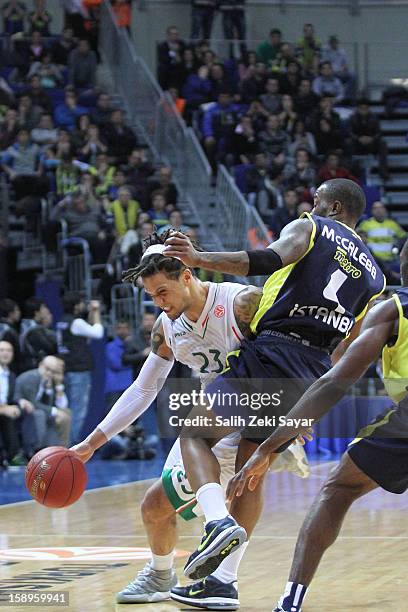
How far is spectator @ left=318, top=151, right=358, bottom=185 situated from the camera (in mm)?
19359

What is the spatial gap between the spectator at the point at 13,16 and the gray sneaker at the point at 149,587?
16403mm

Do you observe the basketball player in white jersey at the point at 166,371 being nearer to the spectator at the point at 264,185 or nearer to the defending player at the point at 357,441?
the defending player at the point at 357,441

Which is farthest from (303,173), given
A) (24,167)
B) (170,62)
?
(24,167)

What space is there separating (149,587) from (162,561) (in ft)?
0.49

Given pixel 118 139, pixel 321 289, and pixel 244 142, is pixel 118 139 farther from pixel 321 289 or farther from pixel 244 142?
pixel 321 289

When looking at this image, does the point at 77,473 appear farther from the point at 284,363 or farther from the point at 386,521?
the point at 386,521

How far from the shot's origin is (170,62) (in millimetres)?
21594

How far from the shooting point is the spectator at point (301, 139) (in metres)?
20.7

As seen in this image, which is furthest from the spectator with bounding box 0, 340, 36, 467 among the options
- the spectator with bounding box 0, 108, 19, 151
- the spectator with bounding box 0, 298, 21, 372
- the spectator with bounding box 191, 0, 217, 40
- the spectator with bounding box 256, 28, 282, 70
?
the spectator with bounding box 191, 0, 217, 40

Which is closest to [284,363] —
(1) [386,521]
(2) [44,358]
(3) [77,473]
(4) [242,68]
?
(3) [77,473]

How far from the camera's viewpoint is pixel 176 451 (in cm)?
618

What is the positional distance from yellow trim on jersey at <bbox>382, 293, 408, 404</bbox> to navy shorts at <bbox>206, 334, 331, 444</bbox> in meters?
0.70

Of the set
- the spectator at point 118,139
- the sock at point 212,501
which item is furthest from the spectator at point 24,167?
the sock at point 212,501

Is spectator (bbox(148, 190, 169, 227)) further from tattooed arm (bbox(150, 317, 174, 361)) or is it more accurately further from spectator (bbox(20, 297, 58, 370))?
tattooed arm (bbox(150, 317, 174, 361))
